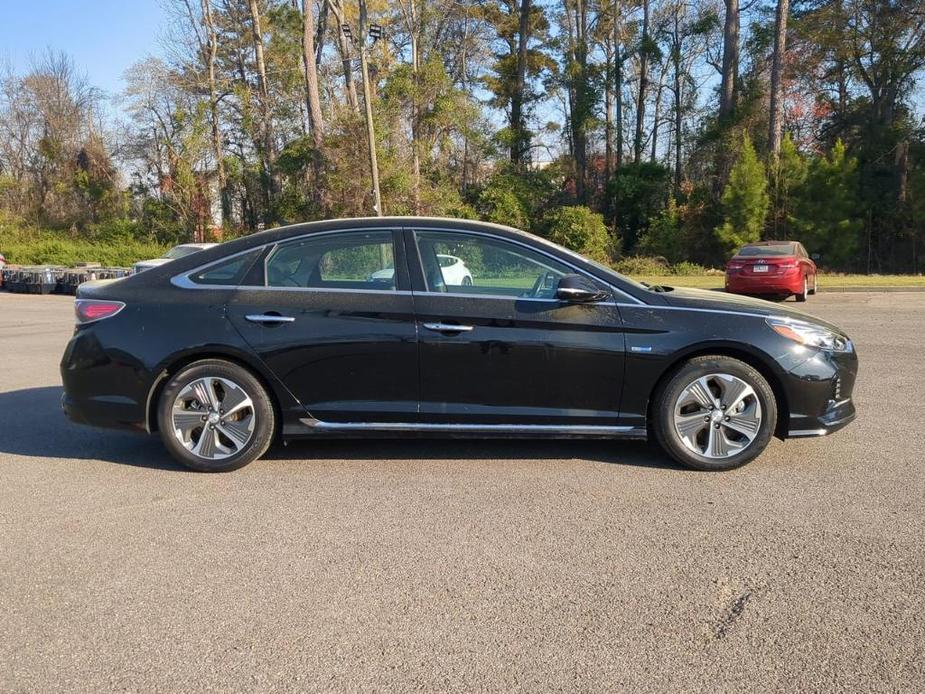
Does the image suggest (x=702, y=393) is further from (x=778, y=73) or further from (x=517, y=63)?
(x=517, y=63)

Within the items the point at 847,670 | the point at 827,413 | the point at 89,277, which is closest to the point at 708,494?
the point at 827,413

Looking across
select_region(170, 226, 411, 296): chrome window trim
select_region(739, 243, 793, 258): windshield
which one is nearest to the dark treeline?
select_region(739, 243, 793, 258): windshield

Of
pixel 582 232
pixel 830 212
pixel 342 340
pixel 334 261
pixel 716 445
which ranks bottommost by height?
pixel 716 445

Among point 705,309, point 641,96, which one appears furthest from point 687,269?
point 705,309

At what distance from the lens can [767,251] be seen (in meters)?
17.7

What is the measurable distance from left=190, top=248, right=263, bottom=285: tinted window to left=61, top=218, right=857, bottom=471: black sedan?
11 millimetres

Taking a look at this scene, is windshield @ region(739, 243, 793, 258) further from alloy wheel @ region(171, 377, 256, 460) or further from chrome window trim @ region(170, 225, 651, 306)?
alloy wheel @ region(171, 377, 256, 460)

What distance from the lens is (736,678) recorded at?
2553 millimetres

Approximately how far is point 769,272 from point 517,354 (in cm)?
1454

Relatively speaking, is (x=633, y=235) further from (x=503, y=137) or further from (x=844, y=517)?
(x=844, y=517)

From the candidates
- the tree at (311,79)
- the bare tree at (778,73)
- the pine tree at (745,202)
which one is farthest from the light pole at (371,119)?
the bare tree at (778,73)

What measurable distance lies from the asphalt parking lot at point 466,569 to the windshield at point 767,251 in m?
13.2

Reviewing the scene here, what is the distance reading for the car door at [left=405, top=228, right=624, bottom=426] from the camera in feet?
15.2

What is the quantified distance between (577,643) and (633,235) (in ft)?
115
